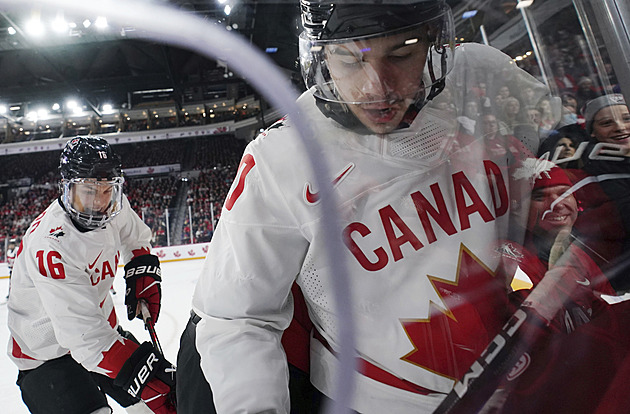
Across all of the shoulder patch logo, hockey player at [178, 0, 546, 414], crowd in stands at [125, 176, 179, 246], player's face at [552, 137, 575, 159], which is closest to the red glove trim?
the shoulder patch logo

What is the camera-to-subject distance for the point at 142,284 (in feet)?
5.99

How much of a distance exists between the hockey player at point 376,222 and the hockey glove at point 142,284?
52.6 inches

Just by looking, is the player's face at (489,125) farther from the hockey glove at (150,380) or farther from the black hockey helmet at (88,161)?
the black hockey helmet at (88,161)

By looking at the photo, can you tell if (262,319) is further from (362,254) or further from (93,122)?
(93,122)

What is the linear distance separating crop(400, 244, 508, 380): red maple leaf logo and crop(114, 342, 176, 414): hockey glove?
0.99m

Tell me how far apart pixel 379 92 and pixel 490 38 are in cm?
10

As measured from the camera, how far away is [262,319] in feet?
1.85

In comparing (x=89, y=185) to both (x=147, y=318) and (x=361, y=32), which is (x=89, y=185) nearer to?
(x=147, y=318)

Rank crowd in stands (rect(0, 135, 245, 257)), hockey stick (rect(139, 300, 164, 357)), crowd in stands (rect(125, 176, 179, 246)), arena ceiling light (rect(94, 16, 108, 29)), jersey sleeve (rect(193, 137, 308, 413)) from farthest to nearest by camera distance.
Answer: crowd in stands (rect(125, 176, 179, 246)), crowd in stands (rect(0, 135, 245, 257)), hockey stick (rect(139, 300, 164, 357)), jersey sleeve (rect(193, 137, 308, 413)), arena ceiling light (rect(94, 16, 108, 29))

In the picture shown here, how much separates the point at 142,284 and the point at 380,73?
1.67 meters

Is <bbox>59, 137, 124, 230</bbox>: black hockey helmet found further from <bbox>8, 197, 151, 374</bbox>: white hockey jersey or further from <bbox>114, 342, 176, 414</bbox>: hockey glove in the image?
<bbox>114, 342, 176, 414</bbox>: hockey glove

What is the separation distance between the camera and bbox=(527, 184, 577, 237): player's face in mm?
308

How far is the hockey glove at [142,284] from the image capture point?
181 cm

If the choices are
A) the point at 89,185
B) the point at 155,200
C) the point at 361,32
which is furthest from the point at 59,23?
the point at 155,200
